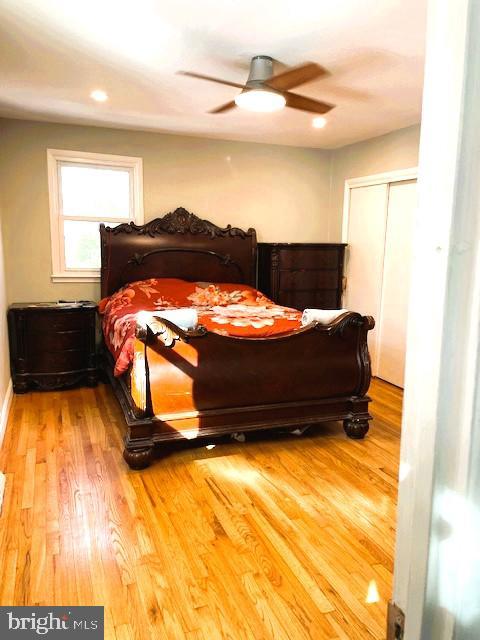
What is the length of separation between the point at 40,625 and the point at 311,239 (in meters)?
4.58

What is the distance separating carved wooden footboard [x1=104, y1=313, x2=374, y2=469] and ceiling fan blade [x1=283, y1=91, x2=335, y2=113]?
1452 mm

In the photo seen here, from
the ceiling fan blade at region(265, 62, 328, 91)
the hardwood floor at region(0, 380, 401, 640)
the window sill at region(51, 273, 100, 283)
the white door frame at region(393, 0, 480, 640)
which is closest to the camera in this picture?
the white door frame at region(393, 0, 480, 640)

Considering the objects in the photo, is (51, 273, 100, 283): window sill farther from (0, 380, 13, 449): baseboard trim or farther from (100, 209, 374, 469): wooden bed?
(100, 209, 374, 469): wooden bed

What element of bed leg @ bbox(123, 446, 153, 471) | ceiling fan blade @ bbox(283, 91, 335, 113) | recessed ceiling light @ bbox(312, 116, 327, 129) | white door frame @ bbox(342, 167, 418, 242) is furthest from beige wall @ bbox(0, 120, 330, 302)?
bed leg @ bbox(123, 446, 153, 471)

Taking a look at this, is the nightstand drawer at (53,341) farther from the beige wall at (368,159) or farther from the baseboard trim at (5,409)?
the beige wall at (368,159)

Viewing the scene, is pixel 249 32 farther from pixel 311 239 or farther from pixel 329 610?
pixel 311 239

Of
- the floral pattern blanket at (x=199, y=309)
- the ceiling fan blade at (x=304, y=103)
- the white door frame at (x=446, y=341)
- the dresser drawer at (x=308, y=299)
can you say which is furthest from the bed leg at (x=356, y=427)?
the white door frame at (x=446, y=341)

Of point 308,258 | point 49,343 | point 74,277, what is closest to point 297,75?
point 308,258

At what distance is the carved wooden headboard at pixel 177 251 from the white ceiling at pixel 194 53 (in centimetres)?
106

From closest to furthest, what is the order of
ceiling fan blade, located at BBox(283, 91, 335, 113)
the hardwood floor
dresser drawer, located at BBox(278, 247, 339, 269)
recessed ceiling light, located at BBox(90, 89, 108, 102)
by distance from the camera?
the hardwood floor → ceiling fan blade, located at BBox(283, 91, 335, 113) → recessed ceiling light, located at BBox(90, 89, 108, 102) → dresser drawer, located at BBox(278, 247, 339, 269)

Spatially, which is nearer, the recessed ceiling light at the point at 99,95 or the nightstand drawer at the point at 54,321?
the recessed ceiling light at the point at 99,95

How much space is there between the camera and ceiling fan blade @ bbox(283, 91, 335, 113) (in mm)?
2956

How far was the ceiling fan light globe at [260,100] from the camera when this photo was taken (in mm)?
2568

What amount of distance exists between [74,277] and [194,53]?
2584 mm
